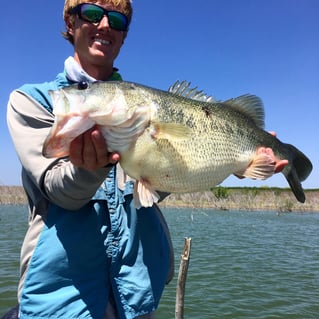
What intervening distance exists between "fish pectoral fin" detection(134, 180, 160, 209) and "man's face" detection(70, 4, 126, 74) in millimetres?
1024

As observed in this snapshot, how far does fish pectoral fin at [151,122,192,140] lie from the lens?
232 cm

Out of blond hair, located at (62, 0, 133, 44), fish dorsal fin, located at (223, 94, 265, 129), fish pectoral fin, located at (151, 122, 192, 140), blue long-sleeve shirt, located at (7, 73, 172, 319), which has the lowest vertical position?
blue long-sleeve shirt, located at (7, 73, 172, 319)

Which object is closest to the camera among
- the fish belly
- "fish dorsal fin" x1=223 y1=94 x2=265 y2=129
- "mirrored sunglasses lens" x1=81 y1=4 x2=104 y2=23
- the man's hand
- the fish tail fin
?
the man's hand

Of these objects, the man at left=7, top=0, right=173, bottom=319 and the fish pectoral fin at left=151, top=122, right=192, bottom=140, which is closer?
the man at left=7, top=0, right=173, bottom=319

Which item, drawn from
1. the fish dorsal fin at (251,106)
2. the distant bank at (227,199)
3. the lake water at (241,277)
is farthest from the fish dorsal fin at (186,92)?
the distant bank at (227,199)

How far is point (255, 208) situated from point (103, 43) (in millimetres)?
47656

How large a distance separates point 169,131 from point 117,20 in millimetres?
1036

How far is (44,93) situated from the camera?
2.48 meters

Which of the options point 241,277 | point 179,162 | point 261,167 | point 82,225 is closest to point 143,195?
point 179,162

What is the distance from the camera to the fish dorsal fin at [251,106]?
10.1 feet

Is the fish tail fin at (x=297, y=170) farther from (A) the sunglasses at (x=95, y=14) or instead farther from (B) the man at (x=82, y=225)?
(A) the sunglasses at (x=95, y=14)

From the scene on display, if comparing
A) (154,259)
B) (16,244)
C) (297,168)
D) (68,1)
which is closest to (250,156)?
(297,168)

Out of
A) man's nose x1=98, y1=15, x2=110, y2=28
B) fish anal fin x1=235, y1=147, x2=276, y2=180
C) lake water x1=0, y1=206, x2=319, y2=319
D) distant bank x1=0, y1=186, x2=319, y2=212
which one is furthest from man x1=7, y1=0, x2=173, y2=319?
distant bank x1=0, y1=186, x2=319, y2=212

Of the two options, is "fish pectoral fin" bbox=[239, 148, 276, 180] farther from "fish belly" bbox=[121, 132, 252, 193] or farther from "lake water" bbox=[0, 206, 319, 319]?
"lake water" bbox=[0, 206, 319, 319]
